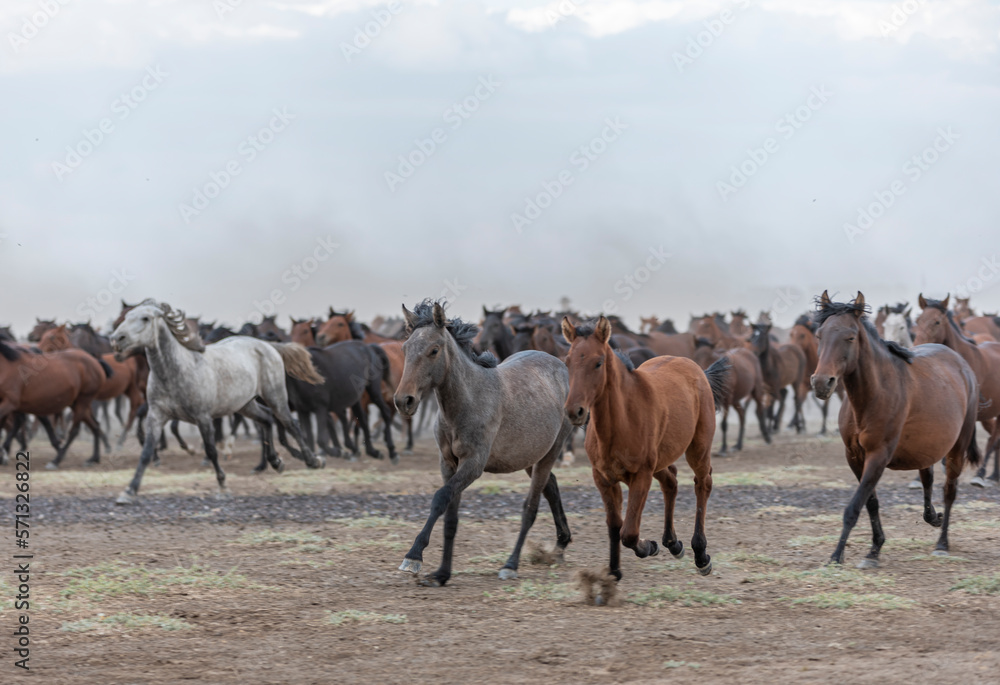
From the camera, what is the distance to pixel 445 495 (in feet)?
23.2

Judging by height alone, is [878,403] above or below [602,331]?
below

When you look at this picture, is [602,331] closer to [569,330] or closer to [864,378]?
[569,330]

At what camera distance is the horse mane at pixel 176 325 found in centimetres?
1190

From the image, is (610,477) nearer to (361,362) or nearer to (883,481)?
(883,481)

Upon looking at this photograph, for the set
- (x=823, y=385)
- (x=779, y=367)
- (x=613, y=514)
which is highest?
(x=779, y=367)

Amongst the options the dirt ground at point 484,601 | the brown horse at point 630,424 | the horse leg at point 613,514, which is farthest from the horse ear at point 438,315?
the dirt ground at point 484,601

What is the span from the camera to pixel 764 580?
23.4 ft

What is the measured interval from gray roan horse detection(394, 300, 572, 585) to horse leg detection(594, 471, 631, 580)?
0.95 m

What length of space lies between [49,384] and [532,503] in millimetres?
11238

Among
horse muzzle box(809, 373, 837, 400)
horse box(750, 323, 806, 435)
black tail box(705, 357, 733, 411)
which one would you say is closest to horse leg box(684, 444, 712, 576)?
black tail box(705, 357, 733, 411)

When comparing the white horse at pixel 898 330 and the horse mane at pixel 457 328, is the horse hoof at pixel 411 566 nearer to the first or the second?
the horse mane at pixel 457 328

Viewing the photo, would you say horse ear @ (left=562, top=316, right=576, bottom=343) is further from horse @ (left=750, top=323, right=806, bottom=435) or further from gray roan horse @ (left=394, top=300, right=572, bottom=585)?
horse @ (left=750, top=323, right=806, bottom=435)

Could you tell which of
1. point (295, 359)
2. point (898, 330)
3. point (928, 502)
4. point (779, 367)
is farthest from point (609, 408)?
point (779, 367)

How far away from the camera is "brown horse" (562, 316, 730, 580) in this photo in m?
6.26
